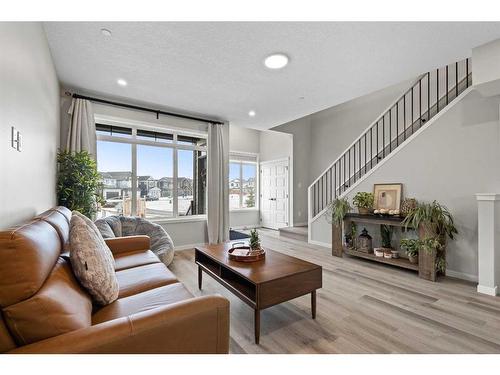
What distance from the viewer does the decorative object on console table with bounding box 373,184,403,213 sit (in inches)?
146

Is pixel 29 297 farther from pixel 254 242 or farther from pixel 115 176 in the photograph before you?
pixel 115 176

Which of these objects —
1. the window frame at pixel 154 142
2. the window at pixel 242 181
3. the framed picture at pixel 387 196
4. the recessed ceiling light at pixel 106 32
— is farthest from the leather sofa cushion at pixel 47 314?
the window at pixel 242 181

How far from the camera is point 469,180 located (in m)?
3.05

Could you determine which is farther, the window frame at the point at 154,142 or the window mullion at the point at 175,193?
the window mullion at the point at 175,193

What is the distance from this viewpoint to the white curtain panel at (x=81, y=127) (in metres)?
3.47

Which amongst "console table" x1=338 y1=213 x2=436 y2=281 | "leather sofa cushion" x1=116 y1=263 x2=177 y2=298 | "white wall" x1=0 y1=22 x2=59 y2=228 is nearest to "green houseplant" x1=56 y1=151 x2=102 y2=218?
"white wall" x1=0 y1=22 x2=59 y2=228

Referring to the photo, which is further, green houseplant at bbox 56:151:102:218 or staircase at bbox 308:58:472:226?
staircase at bbox 308:58:472:226

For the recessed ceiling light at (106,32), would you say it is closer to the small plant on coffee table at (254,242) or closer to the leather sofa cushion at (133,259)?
the leather sofa cushion at (133,259)

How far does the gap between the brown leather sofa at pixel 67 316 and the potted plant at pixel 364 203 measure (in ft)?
10.8

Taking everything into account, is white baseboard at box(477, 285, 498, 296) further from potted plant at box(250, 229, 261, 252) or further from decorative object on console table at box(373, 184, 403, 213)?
potted plant at box(250, 229, 261, 252)

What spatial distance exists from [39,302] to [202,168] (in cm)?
425

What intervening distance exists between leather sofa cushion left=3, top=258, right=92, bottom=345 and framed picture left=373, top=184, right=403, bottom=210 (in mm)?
3950
